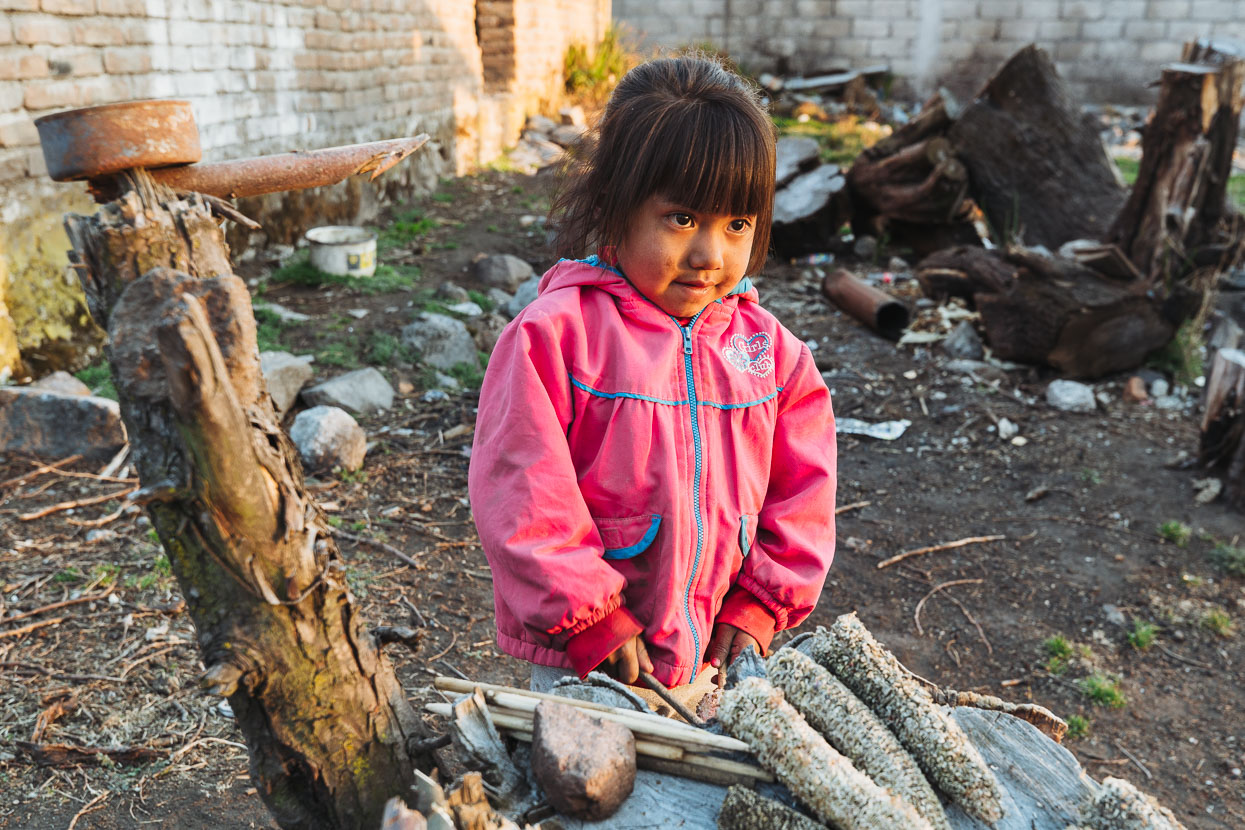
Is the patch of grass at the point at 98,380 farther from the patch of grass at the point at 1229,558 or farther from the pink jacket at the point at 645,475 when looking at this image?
the patch of grass at the point at 1229,558

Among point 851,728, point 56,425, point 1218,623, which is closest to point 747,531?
point 851,728

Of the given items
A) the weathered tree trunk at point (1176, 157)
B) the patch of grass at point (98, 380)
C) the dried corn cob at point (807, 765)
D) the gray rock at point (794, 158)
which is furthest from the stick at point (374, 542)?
the gray rock at point (794, 158)

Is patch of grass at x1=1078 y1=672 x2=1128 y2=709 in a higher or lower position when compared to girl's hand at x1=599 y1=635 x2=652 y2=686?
lower

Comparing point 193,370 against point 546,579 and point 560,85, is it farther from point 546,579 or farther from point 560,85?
point 560,85

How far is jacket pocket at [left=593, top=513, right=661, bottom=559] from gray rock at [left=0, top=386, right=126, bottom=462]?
3.13 metres

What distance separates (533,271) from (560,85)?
593 cm

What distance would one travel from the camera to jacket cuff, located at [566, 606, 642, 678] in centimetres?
149

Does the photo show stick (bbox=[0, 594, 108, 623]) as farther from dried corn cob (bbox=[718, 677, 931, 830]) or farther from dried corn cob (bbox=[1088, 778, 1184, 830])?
dried corn cob (bbox=[1088, 778, 1184, 830])

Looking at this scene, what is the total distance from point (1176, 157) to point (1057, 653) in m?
3.68

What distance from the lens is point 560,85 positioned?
38.3 ft

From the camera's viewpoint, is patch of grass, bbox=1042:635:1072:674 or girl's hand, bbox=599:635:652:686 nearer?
girl's hand, bbox=599:635:652:686

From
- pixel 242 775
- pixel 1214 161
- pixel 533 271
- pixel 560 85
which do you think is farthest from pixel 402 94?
pixel 242 775

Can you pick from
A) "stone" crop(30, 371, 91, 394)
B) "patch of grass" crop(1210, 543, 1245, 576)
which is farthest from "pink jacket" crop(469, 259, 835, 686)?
"stone" crop(30, 371, 91, 394)

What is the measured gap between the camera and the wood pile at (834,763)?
3.82ft
